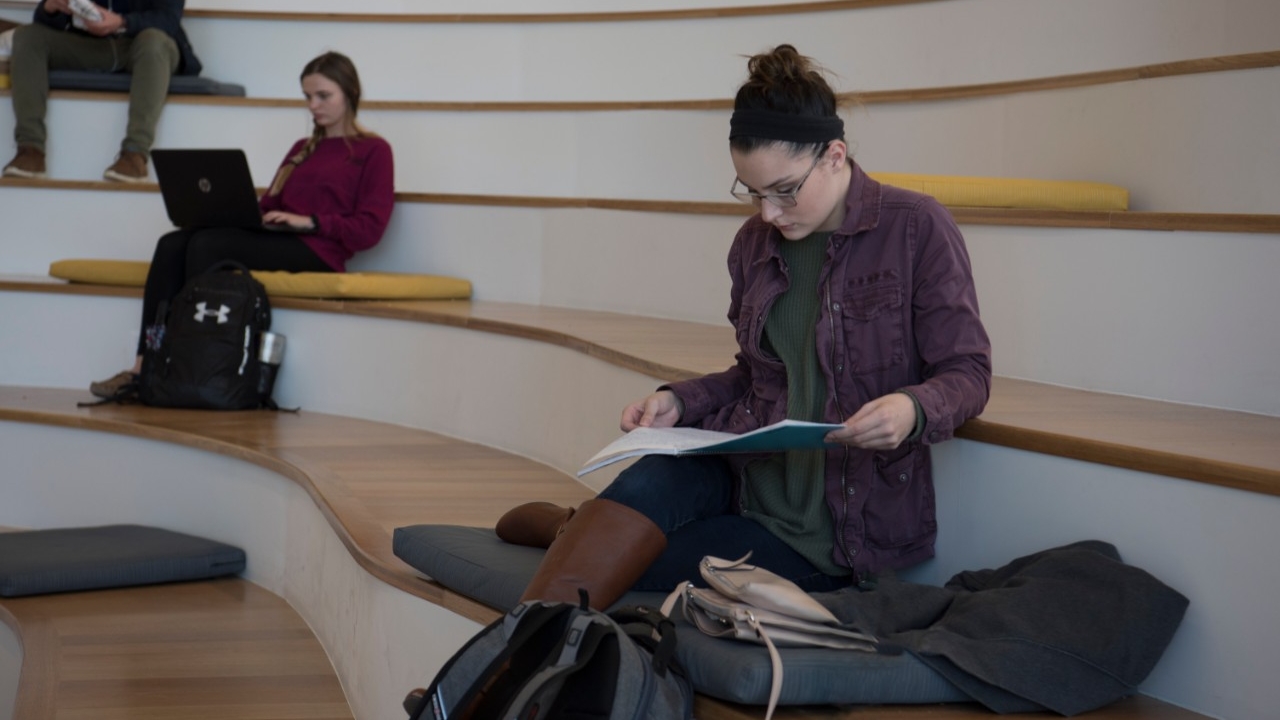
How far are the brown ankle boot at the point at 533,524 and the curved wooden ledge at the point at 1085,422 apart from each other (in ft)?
1.18

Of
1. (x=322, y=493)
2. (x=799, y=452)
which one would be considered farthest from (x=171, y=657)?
(x=799, y=452)

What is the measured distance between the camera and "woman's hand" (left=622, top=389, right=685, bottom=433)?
182 cm

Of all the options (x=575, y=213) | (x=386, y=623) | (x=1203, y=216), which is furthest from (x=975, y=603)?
(x=575, y=213)

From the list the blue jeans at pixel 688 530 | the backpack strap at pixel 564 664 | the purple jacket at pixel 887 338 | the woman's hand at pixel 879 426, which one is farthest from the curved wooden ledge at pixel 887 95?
the backpack strap at pixel 564 664

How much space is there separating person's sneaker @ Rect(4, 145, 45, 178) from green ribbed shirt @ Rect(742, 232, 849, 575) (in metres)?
3.01

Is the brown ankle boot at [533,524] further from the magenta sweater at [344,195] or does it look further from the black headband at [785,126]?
the magenta sweater at [344,195]

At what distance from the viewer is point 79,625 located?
2617 millimetres

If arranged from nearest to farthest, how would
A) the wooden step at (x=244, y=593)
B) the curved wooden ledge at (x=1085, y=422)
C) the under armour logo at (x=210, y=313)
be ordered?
the curved wooden ledge at (x=1085, y=422)
the wooden step at (x=244, y=593)
the under armour logo at (x=210, y=313)

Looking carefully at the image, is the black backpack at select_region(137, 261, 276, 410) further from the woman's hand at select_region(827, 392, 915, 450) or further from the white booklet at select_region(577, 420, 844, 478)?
the woman's hand at select_region(827, 392, 915, 450)

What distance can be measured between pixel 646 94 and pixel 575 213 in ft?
2.43

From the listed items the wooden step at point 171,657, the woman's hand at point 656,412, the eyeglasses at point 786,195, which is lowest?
the wooden step at point 171,657

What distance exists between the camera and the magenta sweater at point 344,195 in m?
3.73

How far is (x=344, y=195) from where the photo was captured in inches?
148

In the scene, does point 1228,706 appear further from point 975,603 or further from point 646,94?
point 646,94
